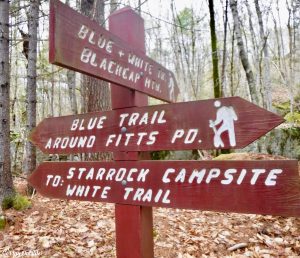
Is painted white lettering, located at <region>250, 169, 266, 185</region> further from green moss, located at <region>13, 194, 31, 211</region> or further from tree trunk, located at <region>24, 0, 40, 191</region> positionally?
tree trunk, located at <region>24, 0, 40, 191</region>

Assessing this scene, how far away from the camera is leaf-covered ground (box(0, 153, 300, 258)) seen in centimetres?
353

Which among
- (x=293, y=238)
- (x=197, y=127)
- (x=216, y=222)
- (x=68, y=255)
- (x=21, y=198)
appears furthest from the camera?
(x=21, y=198)

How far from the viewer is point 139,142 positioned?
6.62ft

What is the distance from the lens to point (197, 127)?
184 centimetres

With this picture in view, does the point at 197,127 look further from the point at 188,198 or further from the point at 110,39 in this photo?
the point at 110,39

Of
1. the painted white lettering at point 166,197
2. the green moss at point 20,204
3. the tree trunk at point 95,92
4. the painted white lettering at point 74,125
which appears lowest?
the green moss at point 20,204

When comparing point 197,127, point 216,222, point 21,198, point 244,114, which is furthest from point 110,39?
point 21,198

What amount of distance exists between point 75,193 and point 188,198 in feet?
2.89

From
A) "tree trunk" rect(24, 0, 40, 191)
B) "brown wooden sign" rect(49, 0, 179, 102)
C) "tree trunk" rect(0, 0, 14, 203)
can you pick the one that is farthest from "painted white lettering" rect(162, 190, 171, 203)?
"tree trunk" rect(24, 0, 40, 191)

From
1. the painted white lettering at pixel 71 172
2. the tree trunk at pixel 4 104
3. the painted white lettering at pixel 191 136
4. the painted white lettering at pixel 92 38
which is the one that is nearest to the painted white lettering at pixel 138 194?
→ the painted white lettering at pixel 191 136

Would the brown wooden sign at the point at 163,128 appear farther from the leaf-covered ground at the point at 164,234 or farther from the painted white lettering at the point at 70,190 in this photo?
the leaf-covered ground at the point at 164,234

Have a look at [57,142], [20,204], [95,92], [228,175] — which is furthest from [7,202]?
[228,175]

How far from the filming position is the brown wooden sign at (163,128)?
1.69 meters

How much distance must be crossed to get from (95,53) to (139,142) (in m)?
0.67
